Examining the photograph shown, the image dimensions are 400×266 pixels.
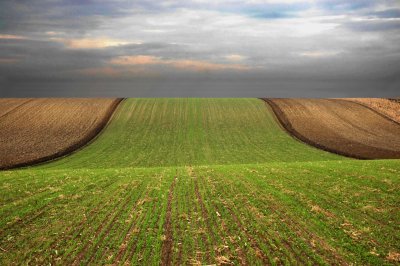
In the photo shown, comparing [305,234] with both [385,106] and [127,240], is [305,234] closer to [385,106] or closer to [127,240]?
[127,240]

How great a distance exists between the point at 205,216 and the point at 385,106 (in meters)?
77.2

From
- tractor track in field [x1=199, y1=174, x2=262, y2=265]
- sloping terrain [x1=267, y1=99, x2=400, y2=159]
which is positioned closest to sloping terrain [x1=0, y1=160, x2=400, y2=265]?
tractor track in field [x1=199, y1=174, x2=262, y2=265]

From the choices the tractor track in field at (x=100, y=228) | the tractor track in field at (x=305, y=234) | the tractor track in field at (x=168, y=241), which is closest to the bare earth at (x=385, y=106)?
the tractor track in field at (x=305, y=234)

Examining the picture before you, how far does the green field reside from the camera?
36.7 feet

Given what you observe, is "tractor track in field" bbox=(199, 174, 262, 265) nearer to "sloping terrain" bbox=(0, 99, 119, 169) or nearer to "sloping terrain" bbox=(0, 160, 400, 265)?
"sloping terrain" bbox=(0, 160, 400, 265)

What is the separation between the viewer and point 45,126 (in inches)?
2191

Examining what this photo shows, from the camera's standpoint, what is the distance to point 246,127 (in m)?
58.6

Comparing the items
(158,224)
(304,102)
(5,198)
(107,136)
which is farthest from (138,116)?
(158,224)

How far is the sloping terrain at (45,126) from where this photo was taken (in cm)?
4138

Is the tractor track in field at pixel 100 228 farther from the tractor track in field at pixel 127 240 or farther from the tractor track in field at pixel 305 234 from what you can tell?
the tractor track in field at pixel 305 234

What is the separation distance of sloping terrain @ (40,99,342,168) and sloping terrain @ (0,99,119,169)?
2932mm

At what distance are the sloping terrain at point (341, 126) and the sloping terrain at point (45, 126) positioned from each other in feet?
123

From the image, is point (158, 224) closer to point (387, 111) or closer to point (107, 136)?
point (107, 136)

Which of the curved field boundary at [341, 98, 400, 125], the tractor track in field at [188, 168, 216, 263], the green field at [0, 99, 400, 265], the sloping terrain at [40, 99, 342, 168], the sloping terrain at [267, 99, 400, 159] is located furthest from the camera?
the curved field boundary at [341, 98, 400, 125]
